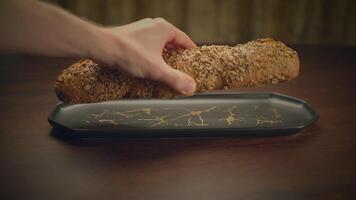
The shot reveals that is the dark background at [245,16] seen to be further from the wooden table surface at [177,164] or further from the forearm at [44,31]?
the forearm at [44,31]

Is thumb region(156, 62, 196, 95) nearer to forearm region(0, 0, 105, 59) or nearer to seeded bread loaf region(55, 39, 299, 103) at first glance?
seeded bread loaf region(55, 39, 299, 103)

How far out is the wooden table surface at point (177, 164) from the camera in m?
0.82

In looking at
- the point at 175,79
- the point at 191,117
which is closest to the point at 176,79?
the point at 175,79

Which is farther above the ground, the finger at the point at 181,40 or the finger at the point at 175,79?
the finger at the point at 181,40

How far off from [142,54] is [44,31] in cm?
18

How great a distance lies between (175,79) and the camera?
1.03m

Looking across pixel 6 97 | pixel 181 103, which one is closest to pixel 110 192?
pixel 181 103

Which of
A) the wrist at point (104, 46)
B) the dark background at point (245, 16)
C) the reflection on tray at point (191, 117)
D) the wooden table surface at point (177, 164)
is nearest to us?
the wooden table surface at point (177, 164)

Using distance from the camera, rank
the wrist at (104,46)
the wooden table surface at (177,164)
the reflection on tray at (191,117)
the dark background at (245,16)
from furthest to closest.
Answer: the dark background at (245,16) < the reflection on tray at (191,117) < the wrist at (104,46) < the wooden table surface at (177,164)

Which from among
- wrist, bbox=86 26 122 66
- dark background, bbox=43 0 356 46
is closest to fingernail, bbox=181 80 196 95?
wrist, bbox=86 26 122 66

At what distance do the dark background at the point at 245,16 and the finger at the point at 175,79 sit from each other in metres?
1.56

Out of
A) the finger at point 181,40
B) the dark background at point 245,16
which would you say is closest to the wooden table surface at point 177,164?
the finger at point 181,40

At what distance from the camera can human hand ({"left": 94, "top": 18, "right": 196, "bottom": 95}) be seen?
985 mm

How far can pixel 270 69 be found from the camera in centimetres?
113
